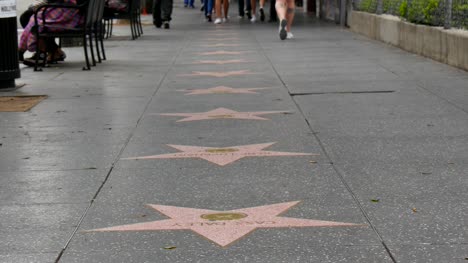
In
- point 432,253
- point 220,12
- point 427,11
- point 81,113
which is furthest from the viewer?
point 220,12

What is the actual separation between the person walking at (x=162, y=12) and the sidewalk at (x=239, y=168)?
1303cm

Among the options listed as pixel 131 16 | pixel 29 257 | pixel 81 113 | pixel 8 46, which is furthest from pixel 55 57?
pixel 29 257

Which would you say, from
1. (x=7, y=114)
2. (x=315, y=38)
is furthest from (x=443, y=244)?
(x=315, y=38)

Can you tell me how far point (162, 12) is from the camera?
26.5 meters

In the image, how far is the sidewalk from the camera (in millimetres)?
4723

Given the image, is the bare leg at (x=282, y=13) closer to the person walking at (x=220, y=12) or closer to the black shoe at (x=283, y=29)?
the black shoe at (x=283, y=29)

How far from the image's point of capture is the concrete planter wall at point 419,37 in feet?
42.9

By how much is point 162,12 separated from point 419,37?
39.1 feet

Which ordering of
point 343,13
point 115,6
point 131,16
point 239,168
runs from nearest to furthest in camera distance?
point 239,168 < point 115,6 < point 131,16 < point 343,13

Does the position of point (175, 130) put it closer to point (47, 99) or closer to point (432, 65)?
point (47, 99)

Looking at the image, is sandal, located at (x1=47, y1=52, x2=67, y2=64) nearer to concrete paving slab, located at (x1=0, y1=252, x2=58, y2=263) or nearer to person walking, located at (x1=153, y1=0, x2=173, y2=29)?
person walking, located at (x1=153, y1=0, x2=173, y2=29)

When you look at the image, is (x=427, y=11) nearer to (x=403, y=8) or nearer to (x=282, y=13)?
(x=403, y=8)

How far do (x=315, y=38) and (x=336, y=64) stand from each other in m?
6.75

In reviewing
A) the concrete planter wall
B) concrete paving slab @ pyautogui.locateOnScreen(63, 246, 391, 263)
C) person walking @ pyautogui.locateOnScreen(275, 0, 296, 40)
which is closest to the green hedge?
the concrete planter wall
